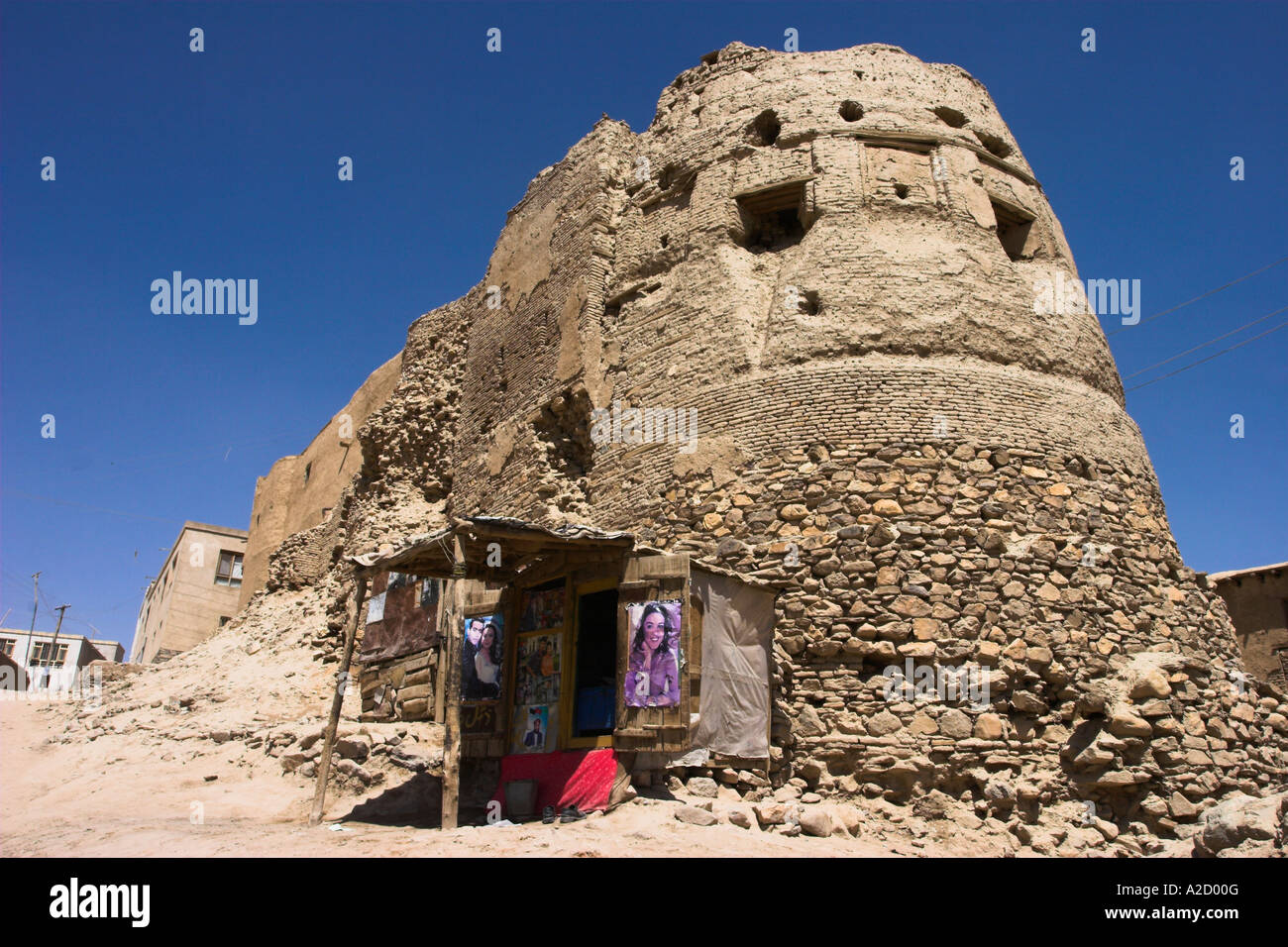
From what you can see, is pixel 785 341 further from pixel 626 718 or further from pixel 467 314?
pixel 467 314

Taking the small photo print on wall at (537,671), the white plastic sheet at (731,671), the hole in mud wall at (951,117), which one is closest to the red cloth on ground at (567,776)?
the small photo print on wall at (537,671)

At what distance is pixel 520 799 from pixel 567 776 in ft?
2.18

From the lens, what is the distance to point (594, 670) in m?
10.5

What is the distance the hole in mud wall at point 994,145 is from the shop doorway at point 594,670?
9.21 metres

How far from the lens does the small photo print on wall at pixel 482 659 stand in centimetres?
968

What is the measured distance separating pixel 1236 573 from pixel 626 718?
62.2 ft

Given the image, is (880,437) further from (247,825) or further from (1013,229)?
(247,825)

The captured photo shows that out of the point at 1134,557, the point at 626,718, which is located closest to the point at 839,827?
the point at 626,718

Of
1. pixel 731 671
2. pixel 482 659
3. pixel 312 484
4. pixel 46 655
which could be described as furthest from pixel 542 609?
pixel 46 655

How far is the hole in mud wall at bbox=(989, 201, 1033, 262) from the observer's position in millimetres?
13453

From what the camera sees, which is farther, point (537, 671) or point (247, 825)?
point (537, 671)

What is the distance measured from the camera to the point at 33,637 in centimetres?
4575

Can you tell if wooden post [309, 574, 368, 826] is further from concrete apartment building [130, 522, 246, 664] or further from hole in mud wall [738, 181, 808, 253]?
concrete apartment building [130, 522, 246, 664]

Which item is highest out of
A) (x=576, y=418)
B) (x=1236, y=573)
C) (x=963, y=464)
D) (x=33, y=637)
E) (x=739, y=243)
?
(x=739, y=243)
